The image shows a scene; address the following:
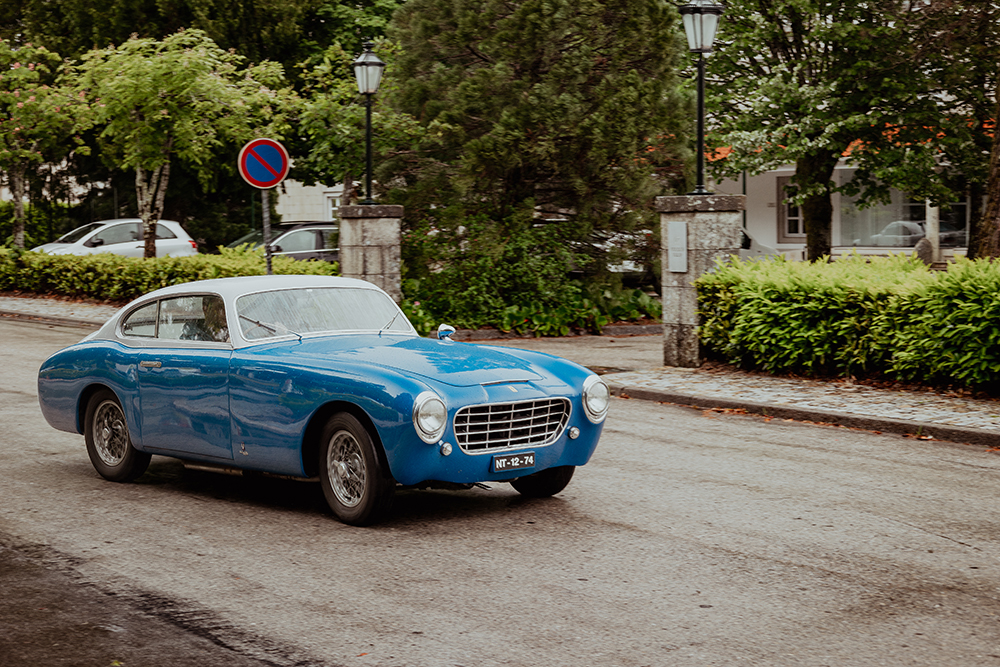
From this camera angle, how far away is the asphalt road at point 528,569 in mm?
4789

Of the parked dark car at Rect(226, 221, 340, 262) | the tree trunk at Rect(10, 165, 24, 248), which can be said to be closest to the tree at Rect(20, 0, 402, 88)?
the tree trunk at Rect(10, 165, 24, 248)

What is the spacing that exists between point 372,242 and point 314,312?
10.3 meters

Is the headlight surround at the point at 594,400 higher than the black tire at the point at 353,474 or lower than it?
higher

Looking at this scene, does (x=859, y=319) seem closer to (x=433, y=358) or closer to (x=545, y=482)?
(x=545, y=482)

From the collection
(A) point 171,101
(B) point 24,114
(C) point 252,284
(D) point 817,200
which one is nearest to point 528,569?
(C) point 252,284

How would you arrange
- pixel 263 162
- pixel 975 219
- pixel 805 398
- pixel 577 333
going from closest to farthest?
pixel 805 398, pixel 263 162, pixel 577 333, pixel 975 219

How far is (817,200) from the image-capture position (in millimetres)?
24672

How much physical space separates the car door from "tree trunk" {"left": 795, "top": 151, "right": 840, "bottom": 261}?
59.9 feet

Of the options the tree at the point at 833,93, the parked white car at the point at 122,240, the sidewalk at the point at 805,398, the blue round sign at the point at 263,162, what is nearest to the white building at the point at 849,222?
the tree at the point at 833,93

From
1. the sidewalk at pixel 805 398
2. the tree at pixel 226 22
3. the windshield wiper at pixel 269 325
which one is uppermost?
the tree at pixel 226 22

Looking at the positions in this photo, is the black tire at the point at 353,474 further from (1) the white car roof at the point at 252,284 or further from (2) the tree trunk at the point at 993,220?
(2) the tree trunk at the point at 993,220

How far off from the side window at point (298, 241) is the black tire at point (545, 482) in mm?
20212

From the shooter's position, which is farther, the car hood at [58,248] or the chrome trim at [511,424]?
the car hood at [58,248]

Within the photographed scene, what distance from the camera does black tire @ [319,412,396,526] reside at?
21.6ft
